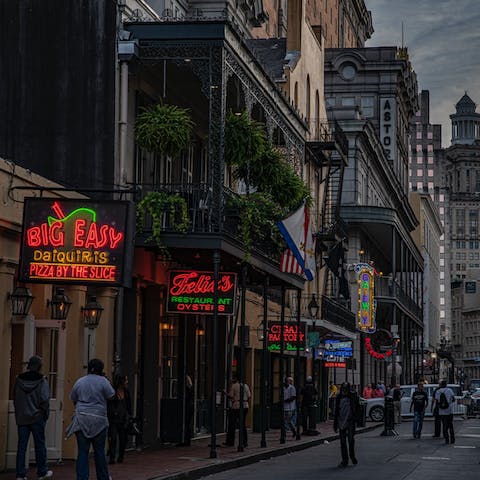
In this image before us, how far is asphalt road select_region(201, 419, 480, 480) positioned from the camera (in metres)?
21.1

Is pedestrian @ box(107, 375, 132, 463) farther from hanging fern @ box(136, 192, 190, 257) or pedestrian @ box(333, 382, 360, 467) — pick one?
pedestrian @ box(333, 382, 360, 467)

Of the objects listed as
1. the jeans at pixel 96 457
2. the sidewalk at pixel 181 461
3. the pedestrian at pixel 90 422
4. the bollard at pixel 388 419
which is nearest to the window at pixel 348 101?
the bollard at pixel 388 419

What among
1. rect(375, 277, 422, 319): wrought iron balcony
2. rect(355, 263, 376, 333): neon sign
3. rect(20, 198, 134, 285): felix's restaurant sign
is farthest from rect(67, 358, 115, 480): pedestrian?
rect(375, 277, 422, 319): wrought iron balcony

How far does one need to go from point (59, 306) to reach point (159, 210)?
3.21m

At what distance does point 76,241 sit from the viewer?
61.7 feet

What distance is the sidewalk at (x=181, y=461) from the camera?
61.7ft

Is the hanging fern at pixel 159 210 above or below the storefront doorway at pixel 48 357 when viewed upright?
above

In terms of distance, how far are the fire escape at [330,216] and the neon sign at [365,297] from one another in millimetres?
7636

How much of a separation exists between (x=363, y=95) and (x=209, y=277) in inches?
2413

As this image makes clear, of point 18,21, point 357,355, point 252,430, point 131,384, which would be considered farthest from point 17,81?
point 357,355

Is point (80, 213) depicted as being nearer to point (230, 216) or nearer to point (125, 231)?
point (125, 231)

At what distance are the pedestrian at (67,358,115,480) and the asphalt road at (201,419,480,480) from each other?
4924mm

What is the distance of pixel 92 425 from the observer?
1565 cm

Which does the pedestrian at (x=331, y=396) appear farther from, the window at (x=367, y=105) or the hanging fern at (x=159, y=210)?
the window at (x=367, y=105)
